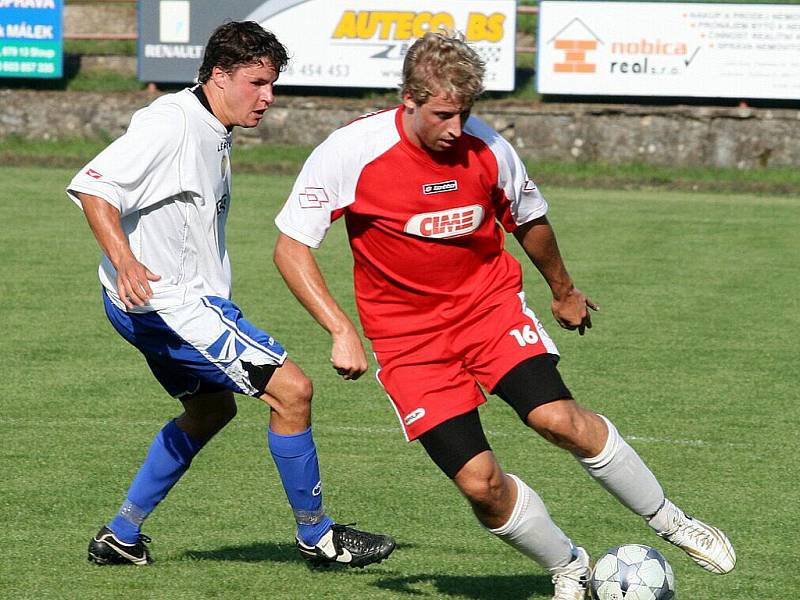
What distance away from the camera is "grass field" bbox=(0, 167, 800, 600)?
17.0 ft

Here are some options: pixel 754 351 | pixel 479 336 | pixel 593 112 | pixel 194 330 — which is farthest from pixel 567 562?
pixel 593 112

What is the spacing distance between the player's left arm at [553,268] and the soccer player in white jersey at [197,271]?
968mm

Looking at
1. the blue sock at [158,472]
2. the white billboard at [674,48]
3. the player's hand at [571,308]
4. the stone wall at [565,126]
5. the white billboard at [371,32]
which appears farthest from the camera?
the white billboard at [371,32]

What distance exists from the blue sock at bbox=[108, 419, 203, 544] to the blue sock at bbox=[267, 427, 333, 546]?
0.43 meters

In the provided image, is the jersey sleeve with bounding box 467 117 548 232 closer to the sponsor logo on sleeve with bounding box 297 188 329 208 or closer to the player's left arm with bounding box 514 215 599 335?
the player's left arm with bounding box 514 215 599 335

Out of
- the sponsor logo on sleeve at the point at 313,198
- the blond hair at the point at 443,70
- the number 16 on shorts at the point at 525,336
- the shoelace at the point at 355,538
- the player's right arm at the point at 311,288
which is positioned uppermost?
the blond hair at the point at 443,70

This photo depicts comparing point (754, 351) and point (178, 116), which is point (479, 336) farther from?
point (754, 351)

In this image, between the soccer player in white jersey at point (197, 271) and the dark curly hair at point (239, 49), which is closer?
the soccer player in white jersey at point (197, 271)

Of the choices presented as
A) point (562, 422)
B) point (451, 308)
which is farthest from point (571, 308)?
point (562, 422)

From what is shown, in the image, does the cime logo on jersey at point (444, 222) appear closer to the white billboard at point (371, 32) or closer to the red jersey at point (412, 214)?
the red jersey at point (412, 214)

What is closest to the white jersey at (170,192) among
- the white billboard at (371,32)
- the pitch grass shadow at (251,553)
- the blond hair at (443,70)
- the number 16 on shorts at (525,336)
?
the blond hair at (443,70)

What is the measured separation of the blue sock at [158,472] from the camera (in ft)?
17.4

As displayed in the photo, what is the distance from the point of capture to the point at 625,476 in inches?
184

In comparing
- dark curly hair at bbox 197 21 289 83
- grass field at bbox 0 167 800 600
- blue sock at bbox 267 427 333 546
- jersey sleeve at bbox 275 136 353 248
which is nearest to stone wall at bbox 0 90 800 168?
grass field at bbox 0 167 800 600
